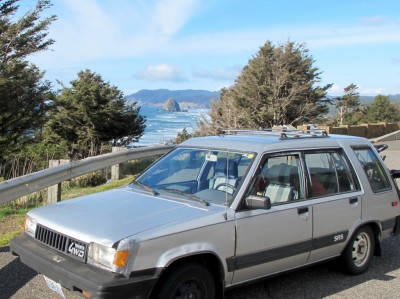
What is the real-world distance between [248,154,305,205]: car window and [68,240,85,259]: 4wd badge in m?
1.63

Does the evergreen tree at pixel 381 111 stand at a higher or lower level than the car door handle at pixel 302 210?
higher

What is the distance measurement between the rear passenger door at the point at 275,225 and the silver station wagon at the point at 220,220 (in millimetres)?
11

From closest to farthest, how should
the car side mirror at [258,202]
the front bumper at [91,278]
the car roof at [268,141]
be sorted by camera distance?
1. the front bumper at [91,278]
2. the car side mirror at [258,202]
3. the car roof at [268,141]

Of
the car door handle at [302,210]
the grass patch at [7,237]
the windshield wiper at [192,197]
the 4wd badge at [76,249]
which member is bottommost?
the grass patch at [7,237]

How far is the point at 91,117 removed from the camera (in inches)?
1091

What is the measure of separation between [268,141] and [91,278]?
235 centimetres

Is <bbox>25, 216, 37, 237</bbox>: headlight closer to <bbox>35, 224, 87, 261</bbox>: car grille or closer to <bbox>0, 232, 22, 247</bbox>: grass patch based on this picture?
<bbox>35, 224, 87, 261</bbox>: car grille

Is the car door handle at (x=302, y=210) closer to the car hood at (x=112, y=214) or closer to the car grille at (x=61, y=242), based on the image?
the car hood at (x=112, y=214)

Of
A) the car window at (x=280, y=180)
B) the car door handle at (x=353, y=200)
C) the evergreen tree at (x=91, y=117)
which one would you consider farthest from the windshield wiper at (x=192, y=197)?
the evergreen tree at (x=91, y=117)

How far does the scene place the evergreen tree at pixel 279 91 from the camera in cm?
3312

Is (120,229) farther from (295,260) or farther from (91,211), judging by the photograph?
(295,260)

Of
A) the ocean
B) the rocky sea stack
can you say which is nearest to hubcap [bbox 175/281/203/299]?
the ocean

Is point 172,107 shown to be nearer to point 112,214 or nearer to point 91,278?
point 112,214

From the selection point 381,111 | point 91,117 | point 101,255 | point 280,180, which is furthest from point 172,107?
point 101,255
